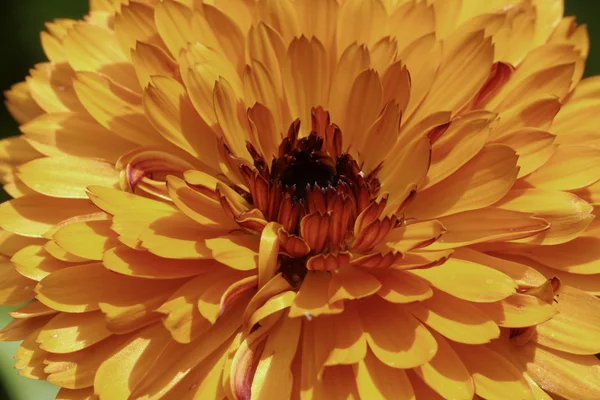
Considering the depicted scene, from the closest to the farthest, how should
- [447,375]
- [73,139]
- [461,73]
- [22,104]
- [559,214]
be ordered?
[447,375], [559,214], [461,73], [73,139], [22,104]

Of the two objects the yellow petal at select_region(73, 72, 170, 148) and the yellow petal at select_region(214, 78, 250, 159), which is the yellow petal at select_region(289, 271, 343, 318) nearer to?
the yellow petal at select_region(214, 78, 250, 159)

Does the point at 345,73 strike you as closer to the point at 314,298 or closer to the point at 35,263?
the point at 314,298

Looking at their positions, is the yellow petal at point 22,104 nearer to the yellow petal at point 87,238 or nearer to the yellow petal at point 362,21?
the yellow petal at point 87,238

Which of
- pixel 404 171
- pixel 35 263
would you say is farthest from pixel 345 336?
pixel 35 263

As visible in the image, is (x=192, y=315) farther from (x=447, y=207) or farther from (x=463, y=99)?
(x=463, y=99)

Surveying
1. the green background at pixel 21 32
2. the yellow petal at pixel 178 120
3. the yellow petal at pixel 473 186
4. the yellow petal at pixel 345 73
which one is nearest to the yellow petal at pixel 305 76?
the yellow petal at pixel 345 73

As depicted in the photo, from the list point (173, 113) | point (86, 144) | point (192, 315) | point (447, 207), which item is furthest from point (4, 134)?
point (447, 207)
